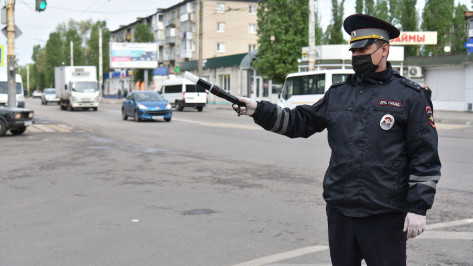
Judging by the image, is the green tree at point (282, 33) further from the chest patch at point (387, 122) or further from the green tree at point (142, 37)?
the chest patch at point (387, 122)

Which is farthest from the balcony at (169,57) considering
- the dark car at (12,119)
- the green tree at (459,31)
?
the dark car at (12,119)

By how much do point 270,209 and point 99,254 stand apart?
8.53ft

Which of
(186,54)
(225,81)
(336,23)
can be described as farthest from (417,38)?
(186,54)

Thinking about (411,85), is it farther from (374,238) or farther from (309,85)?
(309,85)

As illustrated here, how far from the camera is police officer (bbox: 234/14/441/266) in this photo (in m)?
2.83

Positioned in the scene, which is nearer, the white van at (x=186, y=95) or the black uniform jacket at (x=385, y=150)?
the black uniform jacket at (x=385, y=150)

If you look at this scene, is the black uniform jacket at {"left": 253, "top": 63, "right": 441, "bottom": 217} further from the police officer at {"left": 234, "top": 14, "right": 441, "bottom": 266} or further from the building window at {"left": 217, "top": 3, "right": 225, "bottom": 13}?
the building window at {"left": 217, "top": 3, "right": 225, "bottom": 13}

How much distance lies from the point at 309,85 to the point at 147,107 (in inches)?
322

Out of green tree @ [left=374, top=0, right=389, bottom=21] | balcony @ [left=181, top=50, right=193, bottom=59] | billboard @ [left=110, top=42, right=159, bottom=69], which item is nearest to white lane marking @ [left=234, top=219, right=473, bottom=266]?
green tree @ [left=374, top=0, right=389, bottom=21]

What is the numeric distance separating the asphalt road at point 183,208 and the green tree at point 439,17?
128 feet

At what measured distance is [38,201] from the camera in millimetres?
7625

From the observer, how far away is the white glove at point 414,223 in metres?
2.80

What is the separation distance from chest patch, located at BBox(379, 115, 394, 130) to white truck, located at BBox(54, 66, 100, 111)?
39.1 metres

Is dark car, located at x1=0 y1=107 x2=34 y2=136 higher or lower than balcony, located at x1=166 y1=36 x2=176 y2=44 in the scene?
lower
